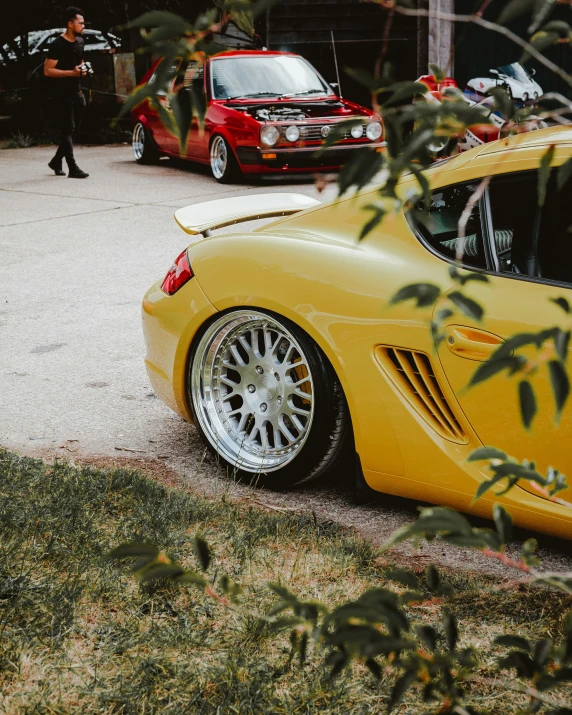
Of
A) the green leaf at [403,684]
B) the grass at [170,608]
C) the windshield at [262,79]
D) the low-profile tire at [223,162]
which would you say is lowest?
the low-profile tire at [223,162]

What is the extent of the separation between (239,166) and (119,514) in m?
9.68

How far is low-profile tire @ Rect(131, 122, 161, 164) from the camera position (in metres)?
15.4

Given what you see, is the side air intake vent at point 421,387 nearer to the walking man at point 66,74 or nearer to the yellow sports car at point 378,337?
the yellow sports car at point 378,337

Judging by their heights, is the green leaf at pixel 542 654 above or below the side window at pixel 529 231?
above

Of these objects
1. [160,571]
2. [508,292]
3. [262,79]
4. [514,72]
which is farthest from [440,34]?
[160,571]

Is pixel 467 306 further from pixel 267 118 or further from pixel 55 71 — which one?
pixel 55 71

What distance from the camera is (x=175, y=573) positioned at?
1458 millimetres

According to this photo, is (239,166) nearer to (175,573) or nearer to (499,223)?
(499,223)

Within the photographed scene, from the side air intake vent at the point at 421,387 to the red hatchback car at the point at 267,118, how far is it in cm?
866

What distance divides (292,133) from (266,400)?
896 cm

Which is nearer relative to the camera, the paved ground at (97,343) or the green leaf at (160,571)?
the green leaf at (160,571)

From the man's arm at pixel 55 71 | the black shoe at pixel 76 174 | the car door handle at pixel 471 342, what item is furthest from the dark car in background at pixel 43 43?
the car door handle at pixel 471 342

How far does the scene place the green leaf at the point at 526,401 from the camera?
1343 mm

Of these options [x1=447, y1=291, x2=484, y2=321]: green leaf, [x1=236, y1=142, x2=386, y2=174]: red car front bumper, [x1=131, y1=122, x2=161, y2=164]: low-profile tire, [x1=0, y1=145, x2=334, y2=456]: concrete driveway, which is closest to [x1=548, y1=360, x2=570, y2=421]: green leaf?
[x1=447, y1=291, x2=484, y2=321]: green leaf
